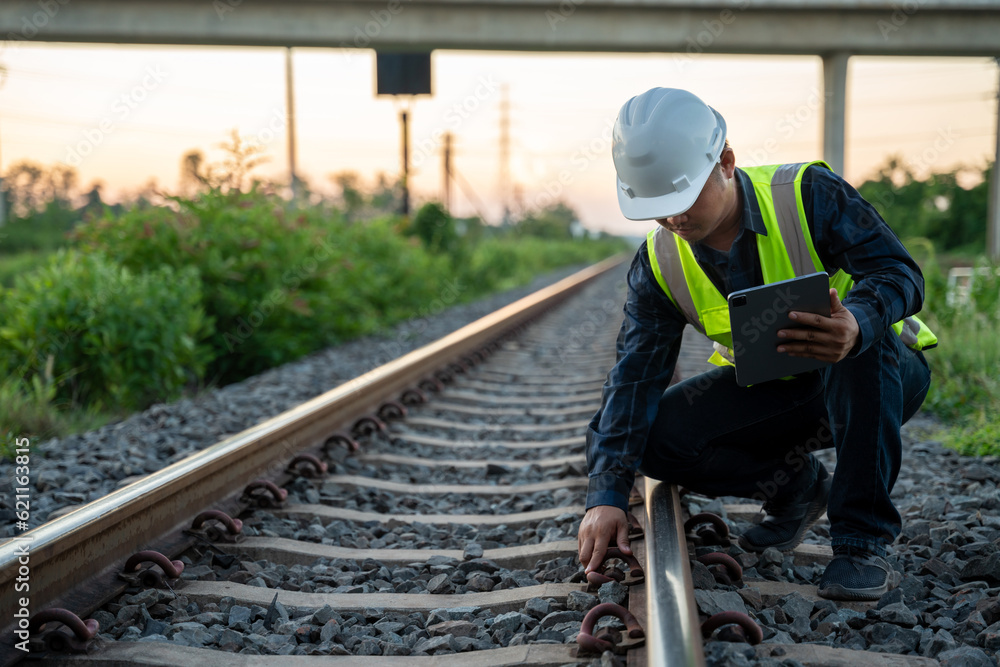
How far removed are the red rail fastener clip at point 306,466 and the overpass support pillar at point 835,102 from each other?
13.5 m

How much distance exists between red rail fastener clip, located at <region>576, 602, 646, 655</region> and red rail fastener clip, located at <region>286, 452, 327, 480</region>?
5.74 ft

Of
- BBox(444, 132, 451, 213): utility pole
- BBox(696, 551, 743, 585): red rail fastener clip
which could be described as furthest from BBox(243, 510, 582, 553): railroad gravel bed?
BBox(444, 132, 451, 213): utility pole

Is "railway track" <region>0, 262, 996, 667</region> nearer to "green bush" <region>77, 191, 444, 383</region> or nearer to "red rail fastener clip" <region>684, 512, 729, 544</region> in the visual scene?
"red rail fastener clip" <region>684, 512, 729, 544</region>

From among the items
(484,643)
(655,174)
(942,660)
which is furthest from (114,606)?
(942,660)

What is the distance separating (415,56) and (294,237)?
34.1 feet

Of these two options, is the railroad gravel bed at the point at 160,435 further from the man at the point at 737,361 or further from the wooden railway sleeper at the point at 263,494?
the man at the point at 737,361

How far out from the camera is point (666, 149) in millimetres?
2119

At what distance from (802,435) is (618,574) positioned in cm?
83

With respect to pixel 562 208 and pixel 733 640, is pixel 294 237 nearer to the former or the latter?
pixel 733 640

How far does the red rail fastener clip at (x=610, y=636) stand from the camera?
1802mm

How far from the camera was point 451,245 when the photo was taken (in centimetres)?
1585

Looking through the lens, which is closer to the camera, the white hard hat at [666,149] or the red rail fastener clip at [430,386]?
the white hard hat at [666,149]

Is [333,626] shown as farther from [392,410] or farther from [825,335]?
[392,410]

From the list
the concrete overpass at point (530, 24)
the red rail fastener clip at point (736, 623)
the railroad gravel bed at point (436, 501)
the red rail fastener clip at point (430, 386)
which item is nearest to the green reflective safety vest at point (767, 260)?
the red rail fastener clip at point (736, 623)
